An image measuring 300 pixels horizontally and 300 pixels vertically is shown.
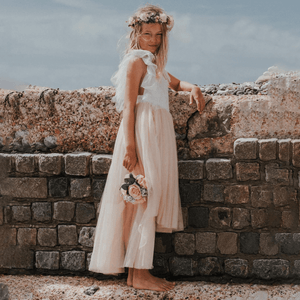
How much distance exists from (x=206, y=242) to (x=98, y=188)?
1086 mm

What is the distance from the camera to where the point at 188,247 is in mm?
3637

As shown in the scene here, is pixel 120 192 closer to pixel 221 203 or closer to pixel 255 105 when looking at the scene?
pixel 221 203

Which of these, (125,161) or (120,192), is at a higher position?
(125,161)

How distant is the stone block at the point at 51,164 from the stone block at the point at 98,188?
0.37 m

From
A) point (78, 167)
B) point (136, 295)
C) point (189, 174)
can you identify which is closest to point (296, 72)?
point (189, 174)

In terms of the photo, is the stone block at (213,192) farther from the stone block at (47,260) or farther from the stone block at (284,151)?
the stone block at (47,260)

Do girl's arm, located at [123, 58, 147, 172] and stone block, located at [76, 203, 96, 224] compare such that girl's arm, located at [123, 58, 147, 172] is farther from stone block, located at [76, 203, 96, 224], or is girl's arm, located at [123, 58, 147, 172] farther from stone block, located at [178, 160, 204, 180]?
stone block, located at [76, 203, 96, 224]

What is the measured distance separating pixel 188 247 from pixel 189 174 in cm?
66

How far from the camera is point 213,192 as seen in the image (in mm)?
3588

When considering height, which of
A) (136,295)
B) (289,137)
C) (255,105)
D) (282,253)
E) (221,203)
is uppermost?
(255,105)

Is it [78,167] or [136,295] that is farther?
[78,167]

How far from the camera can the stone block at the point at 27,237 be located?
3828 mm

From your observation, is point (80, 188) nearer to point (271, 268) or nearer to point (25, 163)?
point (25, 163)

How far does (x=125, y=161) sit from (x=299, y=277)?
Result: 1.86 m
